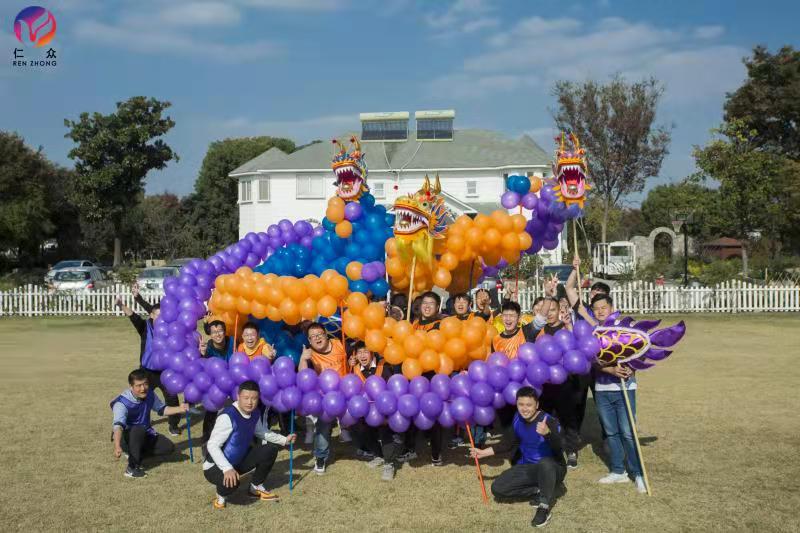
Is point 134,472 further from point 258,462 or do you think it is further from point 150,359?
point 150,359

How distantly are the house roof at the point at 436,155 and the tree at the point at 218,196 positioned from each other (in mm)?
13361

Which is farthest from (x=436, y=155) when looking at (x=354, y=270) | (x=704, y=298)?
(x=354, y=270)

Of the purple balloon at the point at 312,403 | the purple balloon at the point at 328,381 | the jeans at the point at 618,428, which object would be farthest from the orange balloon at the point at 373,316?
the jeans at the point at 618,428

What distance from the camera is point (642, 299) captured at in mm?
23344

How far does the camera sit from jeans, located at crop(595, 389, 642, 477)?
6.85 meters

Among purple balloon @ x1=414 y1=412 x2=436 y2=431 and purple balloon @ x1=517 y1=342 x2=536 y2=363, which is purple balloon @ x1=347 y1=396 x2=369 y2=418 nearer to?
purple balloon @ x1=414 y1=412 x2=436 y2=431

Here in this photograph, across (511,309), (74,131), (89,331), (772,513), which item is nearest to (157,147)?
(74,131)

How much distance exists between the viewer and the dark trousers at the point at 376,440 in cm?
734

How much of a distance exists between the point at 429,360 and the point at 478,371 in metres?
0.50

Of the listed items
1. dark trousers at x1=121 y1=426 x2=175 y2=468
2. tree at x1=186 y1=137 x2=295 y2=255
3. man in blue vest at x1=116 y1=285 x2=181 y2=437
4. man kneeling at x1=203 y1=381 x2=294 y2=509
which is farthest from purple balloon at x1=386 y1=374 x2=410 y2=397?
tree at x1=186 y1=137 x2=295 y2=255

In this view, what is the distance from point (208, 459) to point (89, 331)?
1552cm

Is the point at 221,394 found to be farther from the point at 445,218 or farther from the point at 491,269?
the point at 491,269

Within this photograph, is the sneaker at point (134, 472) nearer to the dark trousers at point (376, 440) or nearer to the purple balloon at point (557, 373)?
the dark trousers at point (376, 440)

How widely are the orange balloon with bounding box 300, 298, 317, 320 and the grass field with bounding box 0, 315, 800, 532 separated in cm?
161
